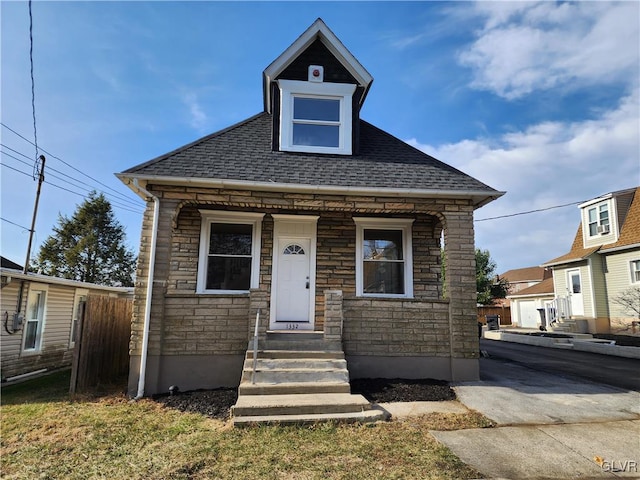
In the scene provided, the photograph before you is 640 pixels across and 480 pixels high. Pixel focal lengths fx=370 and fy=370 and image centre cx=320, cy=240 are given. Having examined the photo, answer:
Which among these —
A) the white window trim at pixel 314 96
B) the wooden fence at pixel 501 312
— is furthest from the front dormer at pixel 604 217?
the white window trim at pixel 314 96

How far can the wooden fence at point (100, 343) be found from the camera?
668cm

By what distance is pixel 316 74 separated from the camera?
8305 millimetres

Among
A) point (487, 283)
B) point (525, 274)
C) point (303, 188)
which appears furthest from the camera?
point (525, 274)

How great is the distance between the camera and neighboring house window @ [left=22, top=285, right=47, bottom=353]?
9826 millimetres

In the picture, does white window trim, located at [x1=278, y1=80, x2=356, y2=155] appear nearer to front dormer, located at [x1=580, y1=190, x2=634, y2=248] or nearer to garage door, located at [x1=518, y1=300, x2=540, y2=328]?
front dormer, located at [x1=580, y1=190, x2=634, y2=248]

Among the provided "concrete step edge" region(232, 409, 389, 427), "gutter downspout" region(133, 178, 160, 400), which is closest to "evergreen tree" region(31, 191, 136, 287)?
"gutter downspout" region(133, 178, 160, 400)

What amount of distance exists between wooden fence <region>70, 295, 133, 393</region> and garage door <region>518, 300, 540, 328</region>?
27.8 m

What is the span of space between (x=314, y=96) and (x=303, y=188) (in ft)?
8.97

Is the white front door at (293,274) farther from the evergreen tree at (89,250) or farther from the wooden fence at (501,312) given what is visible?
the wooden fence at (501,312)

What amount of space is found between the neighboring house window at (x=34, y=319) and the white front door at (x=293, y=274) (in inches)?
280

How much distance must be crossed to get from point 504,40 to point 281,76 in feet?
16.7

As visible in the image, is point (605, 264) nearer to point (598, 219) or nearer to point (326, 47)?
point (598, 219)

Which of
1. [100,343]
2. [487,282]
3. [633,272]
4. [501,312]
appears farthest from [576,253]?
[100,343]

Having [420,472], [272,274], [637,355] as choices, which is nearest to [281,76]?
[272,274]
